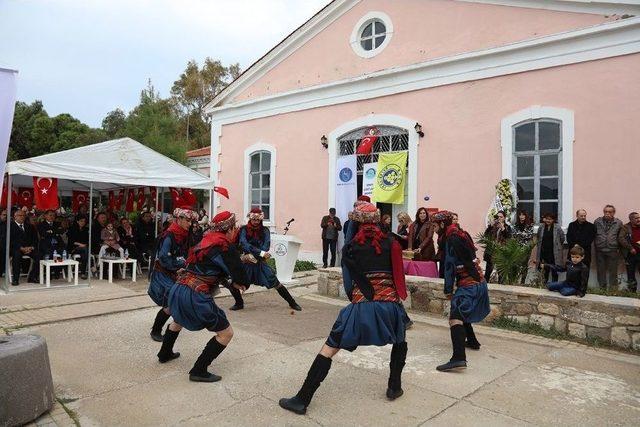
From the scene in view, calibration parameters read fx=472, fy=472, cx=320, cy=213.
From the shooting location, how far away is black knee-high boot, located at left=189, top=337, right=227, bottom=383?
424cm

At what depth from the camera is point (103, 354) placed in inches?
201

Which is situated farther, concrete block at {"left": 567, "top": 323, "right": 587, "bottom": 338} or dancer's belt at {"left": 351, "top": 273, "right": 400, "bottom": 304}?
concrete block at {"left": 567, "top": 323, "right": 587, "bottom": 338}

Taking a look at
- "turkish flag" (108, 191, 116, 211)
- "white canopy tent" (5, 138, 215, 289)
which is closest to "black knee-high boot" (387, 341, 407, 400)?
"white canopy tent" (5, 138, 215, 289)

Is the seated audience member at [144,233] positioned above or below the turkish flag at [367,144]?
below

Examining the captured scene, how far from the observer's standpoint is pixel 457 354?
15.4 ft

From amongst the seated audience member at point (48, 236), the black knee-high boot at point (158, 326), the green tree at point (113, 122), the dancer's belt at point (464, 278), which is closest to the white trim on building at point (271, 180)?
the seated audience member at point (48, 236)

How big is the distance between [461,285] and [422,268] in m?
2.96

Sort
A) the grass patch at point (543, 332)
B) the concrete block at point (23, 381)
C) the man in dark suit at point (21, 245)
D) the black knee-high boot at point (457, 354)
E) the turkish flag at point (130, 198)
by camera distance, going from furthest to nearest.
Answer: the turkish flag at point (130, 198)
the man in dark suit at point (21, 245)
the grass patch at point (543, 332)
the black knee-high boot at point (457, 354)
the concrete block at point (23, 381)

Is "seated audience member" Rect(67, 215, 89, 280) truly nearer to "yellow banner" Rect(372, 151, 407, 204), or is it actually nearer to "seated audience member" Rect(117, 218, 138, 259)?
"seated audience member" Rect(117, 218, 138, 259)

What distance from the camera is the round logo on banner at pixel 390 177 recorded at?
1108cm

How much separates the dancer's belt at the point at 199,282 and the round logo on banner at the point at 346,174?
8.11 metres

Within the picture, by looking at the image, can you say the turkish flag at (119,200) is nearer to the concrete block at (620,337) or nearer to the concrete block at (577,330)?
the concrete block at (577,330)

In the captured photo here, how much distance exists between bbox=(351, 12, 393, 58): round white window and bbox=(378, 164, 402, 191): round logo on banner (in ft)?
10.00

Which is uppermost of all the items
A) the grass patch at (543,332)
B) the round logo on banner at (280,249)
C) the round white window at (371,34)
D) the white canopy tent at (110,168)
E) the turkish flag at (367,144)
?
the round white window at (371,34)
